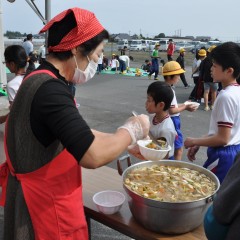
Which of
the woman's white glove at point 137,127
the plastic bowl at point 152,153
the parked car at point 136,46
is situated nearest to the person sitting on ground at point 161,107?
the plastic bowl at point 152,153

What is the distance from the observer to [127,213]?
1542 millimetres

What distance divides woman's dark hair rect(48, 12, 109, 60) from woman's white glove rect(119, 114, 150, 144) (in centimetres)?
36

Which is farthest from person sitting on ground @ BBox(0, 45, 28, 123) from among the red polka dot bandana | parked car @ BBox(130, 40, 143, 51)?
parked car @ BBox(130, 40, 143, 51)

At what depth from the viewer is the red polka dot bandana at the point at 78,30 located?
1226 millimetres

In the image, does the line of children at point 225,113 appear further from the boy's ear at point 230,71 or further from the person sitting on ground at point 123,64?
the person sitting on ground at point 123,64

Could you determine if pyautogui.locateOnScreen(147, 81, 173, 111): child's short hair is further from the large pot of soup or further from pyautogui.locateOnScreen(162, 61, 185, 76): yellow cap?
pyautogui.locateOnScreen(162, 61, 185, 76): yellow cap

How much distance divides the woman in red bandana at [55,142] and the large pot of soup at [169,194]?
10.3 inches

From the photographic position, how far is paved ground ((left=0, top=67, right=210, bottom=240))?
4.70 m

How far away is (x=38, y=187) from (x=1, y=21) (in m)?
6.73

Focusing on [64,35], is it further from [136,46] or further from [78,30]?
[136,46]

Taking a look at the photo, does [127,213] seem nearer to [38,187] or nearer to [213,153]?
[38,187]

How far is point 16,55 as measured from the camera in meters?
3.21

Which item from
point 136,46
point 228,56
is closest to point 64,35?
point 228,56

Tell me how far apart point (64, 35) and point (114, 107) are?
20.9 feet
